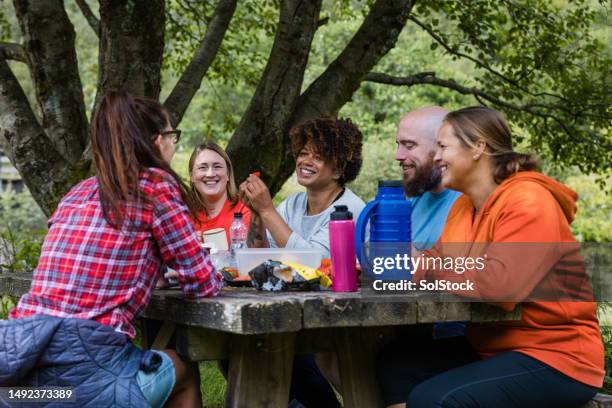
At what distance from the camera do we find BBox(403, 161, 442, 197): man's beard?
365 cm

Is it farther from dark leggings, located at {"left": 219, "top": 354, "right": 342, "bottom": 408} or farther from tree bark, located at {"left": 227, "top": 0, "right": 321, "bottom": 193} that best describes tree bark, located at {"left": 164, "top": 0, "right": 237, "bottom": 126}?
dark leggings, located at {"left": 219, "top": 354, "right": 342, "bottom": 408}

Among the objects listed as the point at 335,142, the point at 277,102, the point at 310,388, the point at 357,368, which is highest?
the point at 277,102

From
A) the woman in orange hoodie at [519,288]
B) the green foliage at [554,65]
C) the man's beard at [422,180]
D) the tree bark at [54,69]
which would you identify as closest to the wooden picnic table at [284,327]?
the woman in orange hoodie at [519,288]

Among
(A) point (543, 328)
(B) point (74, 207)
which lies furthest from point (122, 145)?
(A) point (543, 328)

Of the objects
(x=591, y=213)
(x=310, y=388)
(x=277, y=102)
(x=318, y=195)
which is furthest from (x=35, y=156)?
(x=591, y=213)

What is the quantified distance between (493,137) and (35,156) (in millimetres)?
3681

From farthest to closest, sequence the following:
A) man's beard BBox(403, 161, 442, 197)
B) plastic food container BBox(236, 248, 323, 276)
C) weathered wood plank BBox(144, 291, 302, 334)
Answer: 1. man's beard BBox(403, 161, 442, 197)
2. plastic food container BBox(236, 248, 323, 276)
3. weathered wood plank BBox(144, 291, 302, 334)

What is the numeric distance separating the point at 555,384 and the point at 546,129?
568 cm

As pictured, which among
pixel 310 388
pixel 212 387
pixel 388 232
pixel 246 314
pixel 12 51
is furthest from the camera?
pixel 12 51

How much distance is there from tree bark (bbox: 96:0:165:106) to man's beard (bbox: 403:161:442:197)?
2.22 m

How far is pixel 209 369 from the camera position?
5.28 metres

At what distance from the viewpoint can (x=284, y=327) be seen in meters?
2.43

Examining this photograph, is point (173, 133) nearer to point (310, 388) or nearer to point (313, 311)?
point (313, 311)

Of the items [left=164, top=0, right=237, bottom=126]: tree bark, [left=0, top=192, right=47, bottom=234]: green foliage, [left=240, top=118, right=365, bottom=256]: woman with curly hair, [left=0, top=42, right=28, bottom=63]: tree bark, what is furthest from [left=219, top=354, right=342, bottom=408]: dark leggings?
[left=0, top=192, right=47, bottom=234]: green foliage
